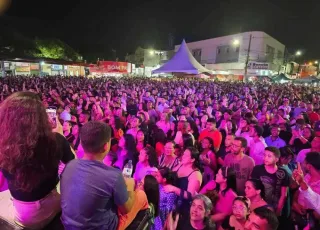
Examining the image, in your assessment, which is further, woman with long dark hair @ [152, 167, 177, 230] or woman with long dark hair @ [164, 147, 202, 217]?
woman with long dark hair @ [164, 147, 202, 217]

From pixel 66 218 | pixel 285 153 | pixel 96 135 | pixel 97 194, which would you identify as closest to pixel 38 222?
pixel 66 218

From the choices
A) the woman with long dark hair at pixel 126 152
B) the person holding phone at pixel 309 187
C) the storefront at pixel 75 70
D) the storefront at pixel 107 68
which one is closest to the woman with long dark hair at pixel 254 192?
the person holding phone at pixel 309 187

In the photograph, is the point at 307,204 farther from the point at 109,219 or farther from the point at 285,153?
the point at 109,219

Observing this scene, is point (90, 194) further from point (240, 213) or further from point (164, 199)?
point (240, 213)

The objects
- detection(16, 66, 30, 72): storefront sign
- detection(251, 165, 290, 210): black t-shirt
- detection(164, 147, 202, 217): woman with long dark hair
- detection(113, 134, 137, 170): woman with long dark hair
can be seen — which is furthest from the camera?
detection(16, 66, 30, 72): storefront sign

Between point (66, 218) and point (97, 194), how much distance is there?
0.99ft

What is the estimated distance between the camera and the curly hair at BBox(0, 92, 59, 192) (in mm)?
1607

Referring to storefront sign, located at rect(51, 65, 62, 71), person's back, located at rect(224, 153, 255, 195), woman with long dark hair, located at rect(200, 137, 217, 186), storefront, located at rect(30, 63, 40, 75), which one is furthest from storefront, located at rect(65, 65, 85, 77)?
person's back, located at rect(224, 153, 255, 195)

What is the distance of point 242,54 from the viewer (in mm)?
40156

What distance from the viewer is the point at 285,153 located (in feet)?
12.6

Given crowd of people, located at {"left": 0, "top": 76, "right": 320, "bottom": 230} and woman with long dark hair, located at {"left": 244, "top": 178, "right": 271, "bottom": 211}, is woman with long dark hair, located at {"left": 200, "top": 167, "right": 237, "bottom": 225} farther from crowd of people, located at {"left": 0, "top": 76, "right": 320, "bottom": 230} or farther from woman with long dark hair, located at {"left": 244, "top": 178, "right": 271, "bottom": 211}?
woman with long dark hair, located at {"left": 244, "top": 178, "right": 271, "bottom": 211}

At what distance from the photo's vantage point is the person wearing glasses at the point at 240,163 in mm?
3584

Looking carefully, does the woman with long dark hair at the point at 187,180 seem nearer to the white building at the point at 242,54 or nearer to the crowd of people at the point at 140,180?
the crowd of people at the point at 140,180

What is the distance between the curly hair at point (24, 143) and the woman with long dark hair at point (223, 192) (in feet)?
6.31
